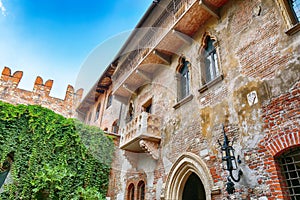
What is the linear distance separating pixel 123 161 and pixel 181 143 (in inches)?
154

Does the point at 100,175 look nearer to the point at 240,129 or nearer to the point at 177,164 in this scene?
the point at 177,164

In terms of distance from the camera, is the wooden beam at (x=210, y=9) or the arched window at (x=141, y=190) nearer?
the wooden beam at (x=210, y=9)

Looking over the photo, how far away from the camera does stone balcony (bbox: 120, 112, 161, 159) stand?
7.92 m

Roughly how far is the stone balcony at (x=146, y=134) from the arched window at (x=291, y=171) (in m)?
4.40

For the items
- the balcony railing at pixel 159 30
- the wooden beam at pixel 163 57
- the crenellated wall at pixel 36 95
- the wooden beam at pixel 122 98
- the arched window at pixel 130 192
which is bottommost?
the arched window at pixel 130 192

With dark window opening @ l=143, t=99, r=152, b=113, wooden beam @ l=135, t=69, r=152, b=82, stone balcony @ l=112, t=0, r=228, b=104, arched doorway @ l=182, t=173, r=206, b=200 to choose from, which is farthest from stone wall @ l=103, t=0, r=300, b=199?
wooden beam @ l=135, t=69, r=152, b=82

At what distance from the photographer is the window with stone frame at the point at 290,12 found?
15.7 ft

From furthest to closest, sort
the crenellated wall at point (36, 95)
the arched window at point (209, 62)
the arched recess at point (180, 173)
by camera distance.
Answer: the crenellated wall at point (36, 95) < the arched window at point (209, 62) < the arched recess at point (180, 173)

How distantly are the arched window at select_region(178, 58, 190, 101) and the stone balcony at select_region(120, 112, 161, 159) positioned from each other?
135cm

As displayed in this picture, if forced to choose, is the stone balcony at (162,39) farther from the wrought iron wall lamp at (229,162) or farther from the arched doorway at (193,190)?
the arched doorway at (193,190)

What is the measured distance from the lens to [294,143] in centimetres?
400

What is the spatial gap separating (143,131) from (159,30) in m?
4.59

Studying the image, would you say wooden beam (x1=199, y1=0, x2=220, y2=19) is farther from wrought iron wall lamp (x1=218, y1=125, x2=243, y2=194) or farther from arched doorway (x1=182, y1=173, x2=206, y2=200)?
arched doorway (x1=182, y1=173, x2=206, y2=200)

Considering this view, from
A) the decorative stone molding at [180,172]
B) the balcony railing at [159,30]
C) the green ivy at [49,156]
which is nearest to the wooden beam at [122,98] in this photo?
the balcony railing at [159,30]
